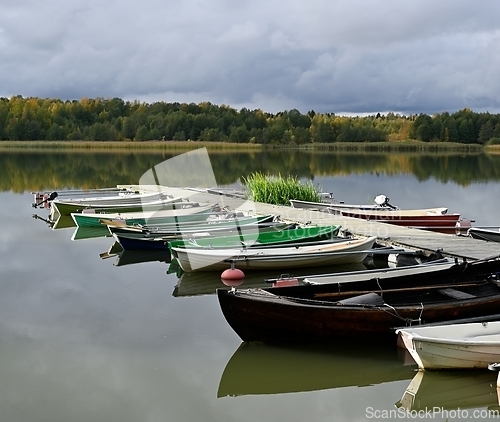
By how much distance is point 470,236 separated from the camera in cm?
1309

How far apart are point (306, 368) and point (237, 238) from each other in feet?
19.6

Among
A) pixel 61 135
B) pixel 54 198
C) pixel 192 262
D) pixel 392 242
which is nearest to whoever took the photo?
pixel 192 262

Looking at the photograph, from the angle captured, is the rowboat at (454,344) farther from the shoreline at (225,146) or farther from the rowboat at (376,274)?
the shoreline at (225,146)

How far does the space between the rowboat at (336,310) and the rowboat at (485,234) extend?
5496 mm

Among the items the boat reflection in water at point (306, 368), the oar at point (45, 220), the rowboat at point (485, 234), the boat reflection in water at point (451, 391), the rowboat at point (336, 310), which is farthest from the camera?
the oar at point (45, 220)

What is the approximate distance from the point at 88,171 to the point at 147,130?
45.4 m

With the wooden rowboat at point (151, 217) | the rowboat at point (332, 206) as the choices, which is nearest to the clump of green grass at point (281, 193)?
the rowboat at point (332, 206)

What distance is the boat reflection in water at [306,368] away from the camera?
6432mm

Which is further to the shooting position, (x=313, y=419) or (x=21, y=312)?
(x=21, y=312)

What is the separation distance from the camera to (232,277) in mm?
10297

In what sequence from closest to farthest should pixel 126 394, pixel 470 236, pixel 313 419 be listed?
1. pixel 313 419
2. pixel 126 394
3. pixel 470 236

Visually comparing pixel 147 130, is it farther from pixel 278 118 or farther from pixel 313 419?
pixel 313 419

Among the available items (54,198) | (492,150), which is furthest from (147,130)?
(54,198)

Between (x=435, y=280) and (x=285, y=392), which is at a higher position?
(x=435, y=280)
